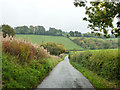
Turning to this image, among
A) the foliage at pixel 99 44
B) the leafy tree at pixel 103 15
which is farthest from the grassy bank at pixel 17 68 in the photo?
the foliage at pixel 99 44

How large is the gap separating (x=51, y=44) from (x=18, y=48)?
4821cm

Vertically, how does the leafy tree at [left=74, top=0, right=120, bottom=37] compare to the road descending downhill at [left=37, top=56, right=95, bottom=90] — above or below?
above

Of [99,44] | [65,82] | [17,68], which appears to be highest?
[17,68]

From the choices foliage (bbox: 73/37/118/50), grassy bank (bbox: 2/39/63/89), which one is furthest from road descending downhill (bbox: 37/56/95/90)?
foliage (bbox: 73/37/118/50)

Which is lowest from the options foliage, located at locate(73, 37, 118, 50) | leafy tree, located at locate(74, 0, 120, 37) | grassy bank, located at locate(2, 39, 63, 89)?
foliage, located at locate(73, 37, 118, 50)

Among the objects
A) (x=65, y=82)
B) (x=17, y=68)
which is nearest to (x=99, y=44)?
(x=65, y=82)

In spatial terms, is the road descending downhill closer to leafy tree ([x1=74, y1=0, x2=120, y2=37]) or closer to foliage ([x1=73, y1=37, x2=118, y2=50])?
leafy tree ([x1=74, y1=0, x2=120, y2=37])

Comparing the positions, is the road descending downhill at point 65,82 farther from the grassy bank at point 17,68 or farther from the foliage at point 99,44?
the foliage at point 99,44

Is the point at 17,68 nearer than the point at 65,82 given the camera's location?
Yes

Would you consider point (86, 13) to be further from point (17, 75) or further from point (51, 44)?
point (51, 44)

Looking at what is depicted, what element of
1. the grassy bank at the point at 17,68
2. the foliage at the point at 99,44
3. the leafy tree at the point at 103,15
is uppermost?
the leafy tree at the point at 103,15

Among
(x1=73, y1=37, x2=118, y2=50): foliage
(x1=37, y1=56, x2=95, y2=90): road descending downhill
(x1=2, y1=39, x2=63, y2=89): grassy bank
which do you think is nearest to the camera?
(x1=2, y1=39, x2=63, y2=89): grassy bank

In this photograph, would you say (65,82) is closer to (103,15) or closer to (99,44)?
(103,15)

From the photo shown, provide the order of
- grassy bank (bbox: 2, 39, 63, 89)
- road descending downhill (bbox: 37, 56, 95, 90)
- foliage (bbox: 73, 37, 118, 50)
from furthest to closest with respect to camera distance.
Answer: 1. foliage (bbox: 73, 37, 118, 50)
2. road descending downhill (bbox: 37, 56, 95, 90)
3. grassy bank (bbox: 2, 39, 63, 89)
